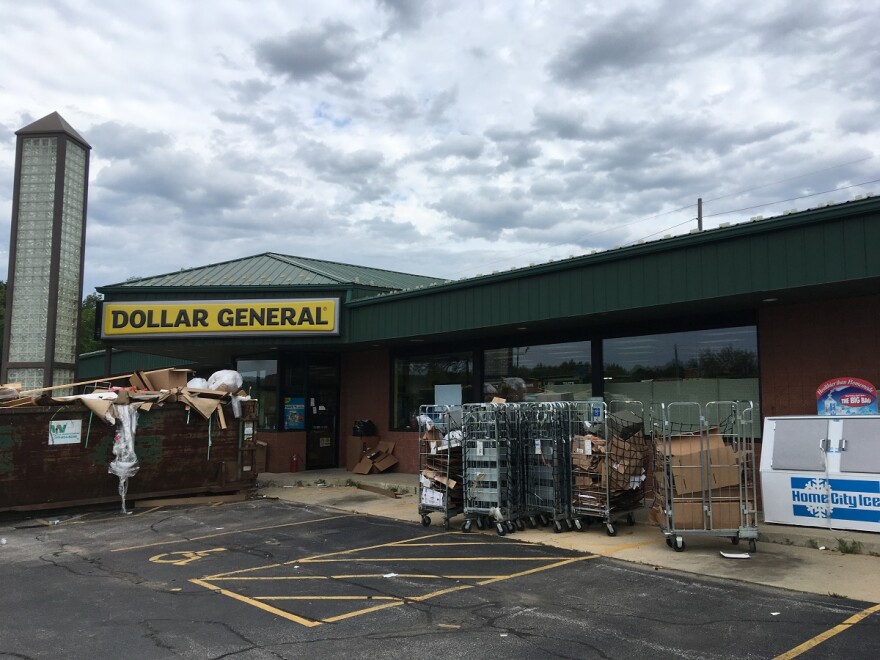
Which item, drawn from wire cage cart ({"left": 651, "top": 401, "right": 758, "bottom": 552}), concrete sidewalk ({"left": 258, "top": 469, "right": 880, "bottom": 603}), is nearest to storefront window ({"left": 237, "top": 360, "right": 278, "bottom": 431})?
concrete sidewalk ({"left": 258, "top": 469, "right": 880, "bottom": 603})

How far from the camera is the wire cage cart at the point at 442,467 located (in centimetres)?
1145

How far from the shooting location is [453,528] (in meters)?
11.5

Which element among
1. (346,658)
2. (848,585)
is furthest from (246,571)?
(848,585)

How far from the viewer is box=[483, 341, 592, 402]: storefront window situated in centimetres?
1556

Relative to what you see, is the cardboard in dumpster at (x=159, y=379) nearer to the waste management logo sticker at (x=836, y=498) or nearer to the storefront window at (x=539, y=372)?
the storefront window at (x=539, y=372)

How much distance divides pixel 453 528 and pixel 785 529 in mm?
5109

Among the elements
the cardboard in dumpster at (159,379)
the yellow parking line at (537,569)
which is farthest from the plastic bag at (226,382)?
the yellow parking line at (537,569)

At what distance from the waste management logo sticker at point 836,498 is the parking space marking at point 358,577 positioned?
3.63 m

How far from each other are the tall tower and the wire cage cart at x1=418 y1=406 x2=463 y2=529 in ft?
37.7

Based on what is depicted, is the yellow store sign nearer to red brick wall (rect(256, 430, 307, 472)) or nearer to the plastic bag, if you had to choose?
the plastic bag

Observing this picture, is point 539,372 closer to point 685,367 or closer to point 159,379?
point 685,367

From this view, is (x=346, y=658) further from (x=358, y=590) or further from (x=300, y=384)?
(x=300, y=384)

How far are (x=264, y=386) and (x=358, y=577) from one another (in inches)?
532

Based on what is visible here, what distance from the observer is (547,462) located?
11.2 metres
